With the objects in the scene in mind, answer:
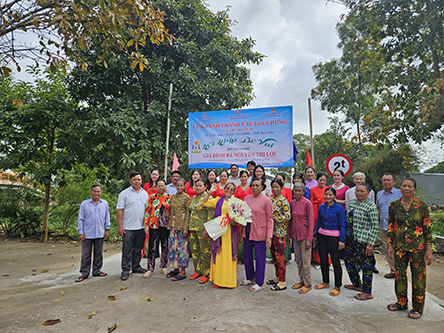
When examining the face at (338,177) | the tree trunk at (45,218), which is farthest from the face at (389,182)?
the tree trunk at (45,218)

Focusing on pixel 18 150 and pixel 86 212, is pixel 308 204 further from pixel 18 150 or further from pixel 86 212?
pixel 18 150

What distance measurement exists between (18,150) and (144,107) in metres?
3.99

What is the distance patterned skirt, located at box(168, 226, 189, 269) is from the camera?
4.69 meters

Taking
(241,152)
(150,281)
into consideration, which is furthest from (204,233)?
(241,152)

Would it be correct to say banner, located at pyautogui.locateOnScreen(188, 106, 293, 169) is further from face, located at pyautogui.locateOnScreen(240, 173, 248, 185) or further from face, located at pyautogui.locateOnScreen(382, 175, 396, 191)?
face, located at pyautogui.locateOnScreen(382, 175, 396, 191)

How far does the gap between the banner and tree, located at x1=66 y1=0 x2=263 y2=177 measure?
1798mm

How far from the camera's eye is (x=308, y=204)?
4.23m

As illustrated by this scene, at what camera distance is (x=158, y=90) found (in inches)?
356

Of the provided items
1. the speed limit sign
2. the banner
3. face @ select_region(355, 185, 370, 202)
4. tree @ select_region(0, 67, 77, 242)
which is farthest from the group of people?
tree @ select_region(0, 67, 77, 242)

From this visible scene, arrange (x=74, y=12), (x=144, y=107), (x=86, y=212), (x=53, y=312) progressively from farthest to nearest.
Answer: (x=144, y=107) < (x=86, y=212) < (x=74, y=12) < (x=53, y=312)

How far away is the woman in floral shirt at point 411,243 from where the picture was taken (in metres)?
3.42

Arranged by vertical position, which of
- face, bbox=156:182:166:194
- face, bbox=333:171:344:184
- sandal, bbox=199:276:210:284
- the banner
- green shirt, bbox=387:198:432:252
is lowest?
sandal, bbox=199:276:210:284

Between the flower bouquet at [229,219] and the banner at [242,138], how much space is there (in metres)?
2.37

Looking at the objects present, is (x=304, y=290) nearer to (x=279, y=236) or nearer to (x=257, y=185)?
(x=279, y=236)
